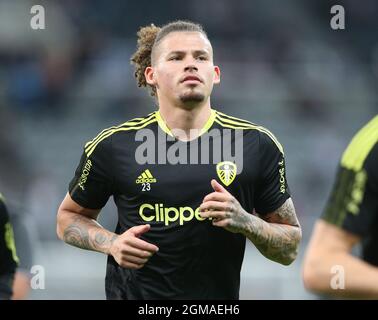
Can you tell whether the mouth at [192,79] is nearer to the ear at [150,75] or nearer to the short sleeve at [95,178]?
the ear at [150,75]

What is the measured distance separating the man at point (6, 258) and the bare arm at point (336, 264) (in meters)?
2.24

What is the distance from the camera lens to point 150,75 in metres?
5.10

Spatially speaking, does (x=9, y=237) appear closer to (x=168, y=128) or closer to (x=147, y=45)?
(x=168, y=128)

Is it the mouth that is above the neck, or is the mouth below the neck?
above

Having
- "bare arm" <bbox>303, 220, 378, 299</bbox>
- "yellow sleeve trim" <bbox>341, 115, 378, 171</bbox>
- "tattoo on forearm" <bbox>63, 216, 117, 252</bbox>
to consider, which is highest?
"yellow sleeve trim" <bbox>341, 115, 378, 171</bbox>

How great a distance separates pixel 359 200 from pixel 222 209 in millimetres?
1188

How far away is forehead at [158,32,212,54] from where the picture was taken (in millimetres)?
4781

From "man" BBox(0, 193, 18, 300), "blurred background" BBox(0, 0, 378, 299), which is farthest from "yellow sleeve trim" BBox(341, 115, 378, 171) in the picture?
"blurred background" BBox(0, 0, 378, 299)

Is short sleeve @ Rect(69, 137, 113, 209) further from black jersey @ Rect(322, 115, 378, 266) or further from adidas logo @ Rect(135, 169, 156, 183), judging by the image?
black jersey @ Rect(322, 115, 378, 266)

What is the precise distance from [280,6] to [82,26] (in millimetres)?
3238

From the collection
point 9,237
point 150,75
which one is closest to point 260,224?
point 150,75

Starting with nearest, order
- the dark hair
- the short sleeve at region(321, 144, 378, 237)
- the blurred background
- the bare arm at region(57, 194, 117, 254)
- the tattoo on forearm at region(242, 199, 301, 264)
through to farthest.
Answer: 1. the short sleeve at region(321, 144, 378, 237)
2. the tattoo on forearm at region(242, 199, 301, 264)
3. the bare arm at region(57, 194, 117, 254)
4. the dark hair
5. the blurred background
